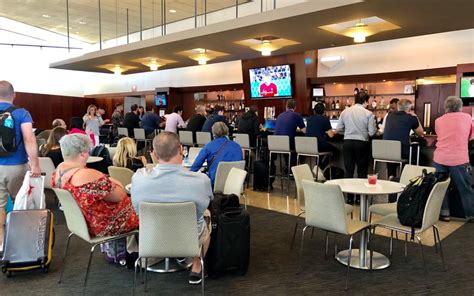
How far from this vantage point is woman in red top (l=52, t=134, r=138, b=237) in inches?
118

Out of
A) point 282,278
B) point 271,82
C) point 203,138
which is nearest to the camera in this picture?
point 282,278

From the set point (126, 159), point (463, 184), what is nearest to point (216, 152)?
point (126, 159)

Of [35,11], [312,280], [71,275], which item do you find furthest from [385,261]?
[35,11]

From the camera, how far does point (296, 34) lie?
→ 691 centimetres

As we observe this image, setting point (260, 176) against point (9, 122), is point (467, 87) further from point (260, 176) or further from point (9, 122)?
point (9, 122)

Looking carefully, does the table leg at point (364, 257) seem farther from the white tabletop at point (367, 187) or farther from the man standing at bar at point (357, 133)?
the man standing at bar at point (357, 133)

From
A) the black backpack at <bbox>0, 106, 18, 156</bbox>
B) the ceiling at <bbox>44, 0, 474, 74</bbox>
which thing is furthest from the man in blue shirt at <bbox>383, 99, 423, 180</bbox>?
the black backpack at <bbox>0, 106, 18, 156</bbox>

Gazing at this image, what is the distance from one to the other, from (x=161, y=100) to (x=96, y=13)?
138 inches

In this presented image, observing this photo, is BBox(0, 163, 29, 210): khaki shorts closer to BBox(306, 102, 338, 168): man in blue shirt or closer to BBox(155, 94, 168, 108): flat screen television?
BBox(306, 102, 338, 168): man in blue shirt

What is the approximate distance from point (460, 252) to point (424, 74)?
5.25 metres

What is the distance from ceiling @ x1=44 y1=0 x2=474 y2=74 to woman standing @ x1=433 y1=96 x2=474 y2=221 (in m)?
1.37

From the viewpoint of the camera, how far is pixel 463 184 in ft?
16.3

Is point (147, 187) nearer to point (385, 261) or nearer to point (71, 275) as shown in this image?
point (71, 275)

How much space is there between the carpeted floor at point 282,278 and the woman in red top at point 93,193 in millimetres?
530
